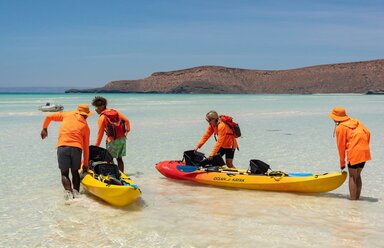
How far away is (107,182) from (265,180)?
2.90 metres

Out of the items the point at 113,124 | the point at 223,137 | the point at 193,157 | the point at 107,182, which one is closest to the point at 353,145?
the point at 223,137

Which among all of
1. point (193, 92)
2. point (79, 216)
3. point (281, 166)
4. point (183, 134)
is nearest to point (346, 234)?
point (79, 216)

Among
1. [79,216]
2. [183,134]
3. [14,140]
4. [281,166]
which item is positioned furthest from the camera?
[183,134]

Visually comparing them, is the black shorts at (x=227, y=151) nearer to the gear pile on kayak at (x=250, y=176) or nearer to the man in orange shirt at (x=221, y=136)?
the man in orange shirt at (x=221, y=136)

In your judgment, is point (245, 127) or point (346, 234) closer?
point (346, 234)

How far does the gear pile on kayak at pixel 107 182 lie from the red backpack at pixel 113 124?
1.51 ft

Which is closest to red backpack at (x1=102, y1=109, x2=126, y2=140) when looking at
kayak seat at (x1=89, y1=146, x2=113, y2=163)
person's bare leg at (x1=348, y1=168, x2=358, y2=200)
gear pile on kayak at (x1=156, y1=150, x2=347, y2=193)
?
kayak seat at (x1=89, y1=146, x2=113, y2=163)

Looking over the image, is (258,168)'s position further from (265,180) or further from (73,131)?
(73,131)

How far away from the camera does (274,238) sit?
20.4 feet

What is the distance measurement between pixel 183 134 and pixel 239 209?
12.1 meters

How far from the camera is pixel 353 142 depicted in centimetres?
767

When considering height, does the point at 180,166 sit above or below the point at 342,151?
below

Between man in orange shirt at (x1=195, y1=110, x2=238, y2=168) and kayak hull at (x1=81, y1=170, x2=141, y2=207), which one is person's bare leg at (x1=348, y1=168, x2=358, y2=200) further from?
kayak hull at (x1=81, y1=170, x2=141, y2=207)

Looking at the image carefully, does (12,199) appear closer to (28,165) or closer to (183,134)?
(28,165)
